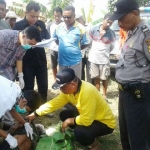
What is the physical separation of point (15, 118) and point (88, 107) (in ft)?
2.66

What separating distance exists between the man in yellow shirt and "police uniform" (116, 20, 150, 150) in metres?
0.40

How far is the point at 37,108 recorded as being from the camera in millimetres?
3092

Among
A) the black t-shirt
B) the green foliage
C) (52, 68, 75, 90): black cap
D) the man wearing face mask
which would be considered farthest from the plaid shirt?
the green foliage

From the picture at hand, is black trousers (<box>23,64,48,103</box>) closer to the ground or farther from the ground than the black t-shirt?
closer to the ground

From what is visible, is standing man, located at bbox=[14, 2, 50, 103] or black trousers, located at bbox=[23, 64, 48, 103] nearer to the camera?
standing man, located at bbox=[14, 2, 50, 103]

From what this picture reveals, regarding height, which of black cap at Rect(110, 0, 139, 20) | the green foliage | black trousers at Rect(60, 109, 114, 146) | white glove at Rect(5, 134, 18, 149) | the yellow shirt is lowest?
the green foliage

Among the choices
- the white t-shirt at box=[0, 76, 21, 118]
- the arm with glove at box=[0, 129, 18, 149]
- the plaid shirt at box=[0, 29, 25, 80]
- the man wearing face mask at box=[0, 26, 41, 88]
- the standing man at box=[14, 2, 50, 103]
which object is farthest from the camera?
the standing man at box=[14, 2, 50, 103]

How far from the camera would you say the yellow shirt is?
8.57 ft

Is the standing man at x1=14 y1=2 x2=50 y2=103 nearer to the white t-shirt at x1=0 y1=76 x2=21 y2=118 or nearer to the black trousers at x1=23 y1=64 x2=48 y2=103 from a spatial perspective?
the black trousers at x1=23 y1=64 x2=48 y2=103

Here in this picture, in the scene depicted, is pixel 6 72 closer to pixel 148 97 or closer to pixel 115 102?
pixel 148 97

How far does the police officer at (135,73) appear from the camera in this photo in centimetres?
208

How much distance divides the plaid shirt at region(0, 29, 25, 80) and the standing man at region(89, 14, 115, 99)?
180 centimetres

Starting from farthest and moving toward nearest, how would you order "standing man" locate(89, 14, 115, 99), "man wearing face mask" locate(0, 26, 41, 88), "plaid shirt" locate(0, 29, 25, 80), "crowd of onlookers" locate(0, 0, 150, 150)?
"standing man" locate(89, 14, 115, 99) → "plaid shirt" locate(0, 29, 25, 80) → "man wearing face mask" locate(0, 26, 41, 88) → "crowd of onlookers" locate(0, 0, 150, 150)

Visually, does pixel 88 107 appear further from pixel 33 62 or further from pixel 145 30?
pixel 33 62
